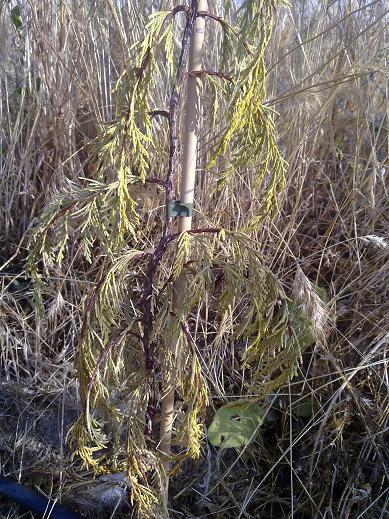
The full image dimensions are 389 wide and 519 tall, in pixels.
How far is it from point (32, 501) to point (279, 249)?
92 cm

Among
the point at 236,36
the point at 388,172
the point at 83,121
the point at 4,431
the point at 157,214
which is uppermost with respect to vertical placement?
the point at 236,36

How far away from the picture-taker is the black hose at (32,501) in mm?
1356

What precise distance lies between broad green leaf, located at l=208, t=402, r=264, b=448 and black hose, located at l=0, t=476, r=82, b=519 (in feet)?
1.26

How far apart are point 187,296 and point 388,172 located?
992 mm

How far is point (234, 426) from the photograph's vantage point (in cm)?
140

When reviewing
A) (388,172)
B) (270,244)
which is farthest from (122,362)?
(388,172)

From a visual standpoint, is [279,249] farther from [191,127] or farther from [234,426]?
[191,127]

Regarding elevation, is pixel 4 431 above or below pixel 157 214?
below

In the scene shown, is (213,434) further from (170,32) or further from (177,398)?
(170,32)

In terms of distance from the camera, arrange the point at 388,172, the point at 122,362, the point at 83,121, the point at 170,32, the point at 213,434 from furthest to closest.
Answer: the point at 83,121 < the point at 388,172 < the point at 213,434 < the point at 122,362 < the point at 170,32

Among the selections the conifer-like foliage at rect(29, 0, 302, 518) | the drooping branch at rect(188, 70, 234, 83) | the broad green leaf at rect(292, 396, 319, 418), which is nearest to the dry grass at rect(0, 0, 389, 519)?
the broad green leaf at rect(292, 396, 319, 418)

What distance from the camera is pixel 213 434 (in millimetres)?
1379

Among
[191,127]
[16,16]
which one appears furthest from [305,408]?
[16,16]

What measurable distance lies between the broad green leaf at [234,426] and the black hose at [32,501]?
0.38 meters
